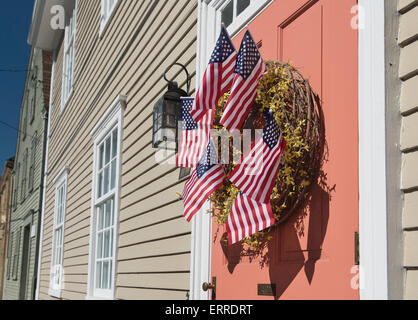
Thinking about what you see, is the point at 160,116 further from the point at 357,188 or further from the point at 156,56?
the point at 357,188

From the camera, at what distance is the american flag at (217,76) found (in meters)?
2.75

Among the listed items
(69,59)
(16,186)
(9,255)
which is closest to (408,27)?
(69,59)

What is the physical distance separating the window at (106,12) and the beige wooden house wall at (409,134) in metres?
5.60

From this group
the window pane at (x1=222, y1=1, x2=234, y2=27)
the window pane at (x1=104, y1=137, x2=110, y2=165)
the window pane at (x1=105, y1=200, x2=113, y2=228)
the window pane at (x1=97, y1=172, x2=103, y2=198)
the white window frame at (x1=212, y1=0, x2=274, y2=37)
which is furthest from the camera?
the window pane at (x1=97, y1=172, x2=103, y2=198)

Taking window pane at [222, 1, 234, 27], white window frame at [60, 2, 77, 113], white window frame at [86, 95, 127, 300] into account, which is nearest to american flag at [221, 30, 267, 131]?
window pane at [222, 1, 234, 27]

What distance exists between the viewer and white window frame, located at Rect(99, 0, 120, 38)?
23.5 ft

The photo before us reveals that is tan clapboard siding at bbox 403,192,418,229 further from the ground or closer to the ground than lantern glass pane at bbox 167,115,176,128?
closer to the ground

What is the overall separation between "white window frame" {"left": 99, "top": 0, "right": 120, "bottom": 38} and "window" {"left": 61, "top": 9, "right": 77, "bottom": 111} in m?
2.68

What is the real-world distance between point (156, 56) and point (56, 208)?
633cm

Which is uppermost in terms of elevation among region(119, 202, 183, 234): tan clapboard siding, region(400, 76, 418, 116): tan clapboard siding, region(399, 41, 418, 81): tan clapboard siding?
region(399, 41, 418, 81): tan clapboard siding

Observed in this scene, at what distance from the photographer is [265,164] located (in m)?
2.52

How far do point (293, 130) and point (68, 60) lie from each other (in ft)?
30.6

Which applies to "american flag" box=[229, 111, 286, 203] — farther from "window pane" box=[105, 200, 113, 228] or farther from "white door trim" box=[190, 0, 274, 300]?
"window pane" box=[105, 200, 113, 228]

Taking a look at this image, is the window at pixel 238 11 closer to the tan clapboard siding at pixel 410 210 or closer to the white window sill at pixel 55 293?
the tan clapboard siding at pixel 410 210
